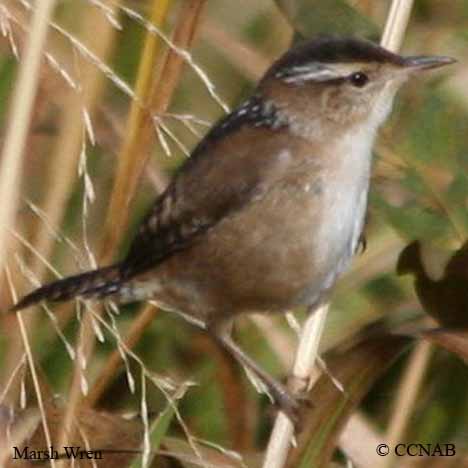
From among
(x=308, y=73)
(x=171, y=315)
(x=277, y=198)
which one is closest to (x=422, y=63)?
(x=308, y=73)

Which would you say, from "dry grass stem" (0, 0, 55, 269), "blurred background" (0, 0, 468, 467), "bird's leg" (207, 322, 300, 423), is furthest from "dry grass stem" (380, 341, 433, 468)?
"dry grass stem" (0, 0, 55, 269)

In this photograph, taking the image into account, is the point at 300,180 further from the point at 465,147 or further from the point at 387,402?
the point at 387,402

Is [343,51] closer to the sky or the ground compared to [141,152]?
closer to the sky

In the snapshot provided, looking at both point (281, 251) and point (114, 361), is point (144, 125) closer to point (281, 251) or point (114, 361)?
point (281, 251)

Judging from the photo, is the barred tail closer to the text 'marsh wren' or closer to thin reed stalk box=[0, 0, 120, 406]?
the text 'marsh wren'

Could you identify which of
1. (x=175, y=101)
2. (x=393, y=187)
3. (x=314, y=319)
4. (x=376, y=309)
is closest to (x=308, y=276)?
(x=314, y=319)
